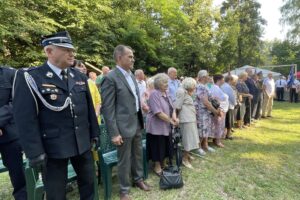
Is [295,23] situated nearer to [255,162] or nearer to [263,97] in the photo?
[263,97]

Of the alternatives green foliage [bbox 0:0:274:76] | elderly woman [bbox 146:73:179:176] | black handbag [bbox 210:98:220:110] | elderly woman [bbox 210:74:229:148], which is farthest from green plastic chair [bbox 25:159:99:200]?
green foliage [bbox 0:0:274:76]

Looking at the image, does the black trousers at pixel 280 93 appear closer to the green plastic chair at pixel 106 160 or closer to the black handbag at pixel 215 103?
the black handbag at pixel 215 103

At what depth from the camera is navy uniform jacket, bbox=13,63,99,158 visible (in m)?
2.23

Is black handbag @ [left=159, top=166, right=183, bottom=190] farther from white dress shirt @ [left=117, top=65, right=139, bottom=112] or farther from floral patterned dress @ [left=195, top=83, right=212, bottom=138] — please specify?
floral patterned dress @ [left=195, top=83, right=212, bottom=138]

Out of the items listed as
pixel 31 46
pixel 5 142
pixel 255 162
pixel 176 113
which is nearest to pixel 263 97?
pixel 255 162

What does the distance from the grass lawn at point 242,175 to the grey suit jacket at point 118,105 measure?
3.33 ft

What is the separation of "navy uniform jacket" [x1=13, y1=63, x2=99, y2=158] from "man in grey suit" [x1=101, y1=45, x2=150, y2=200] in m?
0.69

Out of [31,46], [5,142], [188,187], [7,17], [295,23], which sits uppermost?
[295,23]

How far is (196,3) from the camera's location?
27.0m

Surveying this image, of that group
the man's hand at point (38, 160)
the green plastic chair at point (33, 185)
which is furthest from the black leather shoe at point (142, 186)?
the man's hand at point (38, 160)

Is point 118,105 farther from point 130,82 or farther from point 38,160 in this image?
point 38,160

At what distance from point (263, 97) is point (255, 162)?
580 centimetres

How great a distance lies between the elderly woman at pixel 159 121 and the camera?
4.14 m

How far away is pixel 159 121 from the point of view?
13.8 feet
